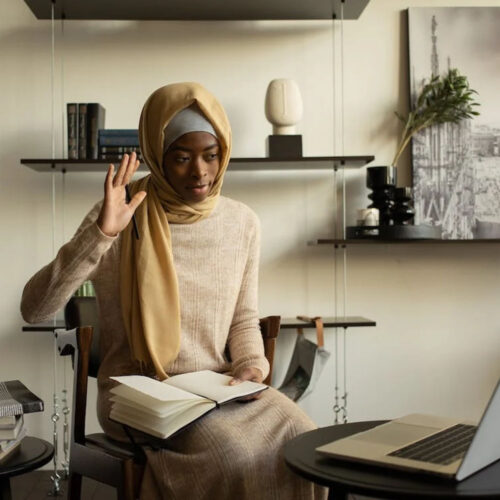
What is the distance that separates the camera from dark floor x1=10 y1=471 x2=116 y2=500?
279 cm

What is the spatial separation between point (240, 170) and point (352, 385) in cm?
100

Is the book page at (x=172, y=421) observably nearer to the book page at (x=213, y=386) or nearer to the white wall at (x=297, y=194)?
the book page at (x=213, y=386)

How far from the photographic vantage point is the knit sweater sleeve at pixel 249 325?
193 cm

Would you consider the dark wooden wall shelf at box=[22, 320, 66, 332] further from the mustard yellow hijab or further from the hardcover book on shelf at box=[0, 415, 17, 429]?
the hardcover book on shelf at box=[0, 415, 17, 429]

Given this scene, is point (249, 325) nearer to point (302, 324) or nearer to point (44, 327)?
point (302, 324)

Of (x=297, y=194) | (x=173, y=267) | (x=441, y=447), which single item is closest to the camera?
(x=441, y=447)

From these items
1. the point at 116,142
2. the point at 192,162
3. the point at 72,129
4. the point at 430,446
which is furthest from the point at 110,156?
the point at 430,446

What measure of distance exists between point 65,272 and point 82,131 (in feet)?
4.31

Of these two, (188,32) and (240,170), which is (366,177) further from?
(188,32)

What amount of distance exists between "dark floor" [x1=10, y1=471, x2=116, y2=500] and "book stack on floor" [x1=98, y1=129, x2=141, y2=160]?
1235mm

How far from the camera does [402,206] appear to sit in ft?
9.73

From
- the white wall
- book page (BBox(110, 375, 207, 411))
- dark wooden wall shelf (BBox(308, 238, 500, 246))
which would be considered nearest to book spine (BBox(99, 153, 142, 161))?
the white wall

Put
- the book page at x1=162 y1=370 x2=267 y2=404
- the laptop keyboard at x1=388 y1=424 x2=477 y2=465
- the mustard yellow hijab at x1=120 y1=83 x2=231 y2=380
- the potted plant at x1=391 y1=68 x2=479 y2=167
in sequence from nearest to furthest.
A: 1. the laptop keyboard at x1=388 y1=424 x2=477 y2=465
2. the book page at x1=162 y1=370 x2=267 y2=404
3. the mustard yellow hijab at x1=120 y1=83 x2=231 y2=380
4. the potted plant at x1=391 y1=68 x2=479 y2=167

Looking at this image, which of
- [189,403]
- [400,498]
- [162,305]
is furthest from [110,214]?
[400,498]
